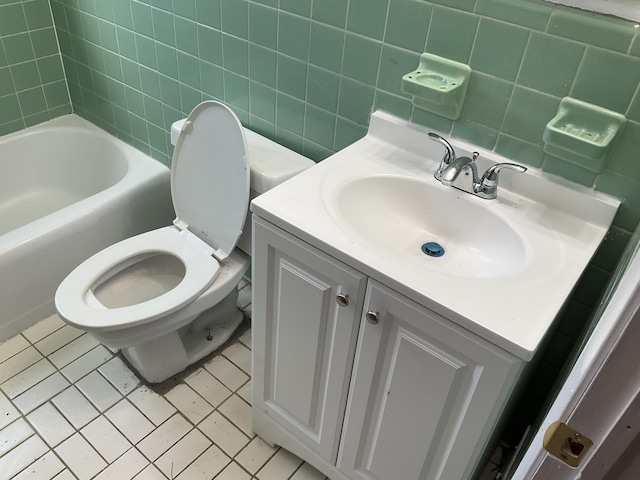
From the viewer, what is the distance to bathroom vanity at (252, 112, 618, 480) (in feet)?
3.18

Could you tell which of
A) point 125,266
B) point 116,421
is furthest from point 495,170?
point 116,421

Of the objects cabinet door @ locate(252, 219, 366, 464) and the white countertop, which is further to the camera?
cabinet door @ locate(252, 219, 366, 464)

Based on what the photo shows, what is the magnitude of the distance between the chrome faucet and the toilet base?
95 centimetres

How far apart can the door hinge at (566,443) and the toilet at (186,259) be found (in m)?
1.06

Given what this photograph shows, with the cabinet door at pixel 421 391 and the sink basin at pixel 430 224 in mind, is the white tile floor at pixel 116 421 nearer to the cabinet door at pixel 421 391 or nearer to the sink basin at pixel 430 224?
the cabinet door at pixel 421 391

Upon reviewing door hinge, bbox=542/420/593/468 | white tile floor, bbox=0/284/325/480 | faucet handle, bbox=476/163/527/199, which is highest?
door hinge, bbox=542/420/593/468

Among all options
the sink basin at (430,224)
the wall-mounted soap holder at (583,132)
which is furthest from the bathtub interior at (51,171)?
the wall-mounted soap holder at (583,132)

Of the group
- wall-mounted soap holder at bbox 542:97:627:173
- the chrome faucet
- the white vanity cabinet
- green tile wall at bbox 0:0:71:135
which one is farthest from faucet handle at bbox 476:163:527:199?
green tile wall at bbox 0:0:71:135

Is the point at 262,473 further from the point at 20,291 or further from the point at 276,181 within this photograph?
the point at 20,291

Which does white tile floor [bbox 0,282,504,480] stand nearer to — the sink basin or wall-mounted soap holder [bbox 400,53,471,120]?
the sink basin

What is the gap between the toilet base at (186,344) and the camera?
5.58 feet

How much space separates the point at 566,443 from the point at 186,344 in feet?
4.88

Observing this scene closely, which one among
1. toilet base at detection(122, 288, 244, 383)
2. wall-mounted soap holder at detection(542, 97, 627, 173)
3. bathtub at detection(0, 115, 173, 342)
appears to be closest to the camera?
wall-mounted soap holder at detection(542, 97, 627, 173)

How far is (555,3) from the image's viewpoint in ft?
3.40
